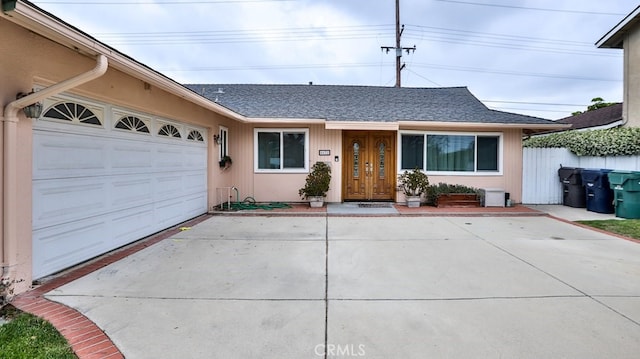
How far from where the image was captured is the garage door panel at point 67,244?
160 inches

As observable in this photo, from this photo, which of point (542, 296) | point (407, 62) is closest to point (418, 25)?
point (407, 62)

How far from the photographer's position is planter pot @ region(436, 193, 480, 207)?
1066 cm

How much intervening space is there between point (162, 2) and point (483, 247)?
13791 millimetres

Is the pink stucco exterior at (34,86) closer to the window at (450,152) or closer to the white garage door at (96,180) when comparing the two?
the white garage door at (96,180)

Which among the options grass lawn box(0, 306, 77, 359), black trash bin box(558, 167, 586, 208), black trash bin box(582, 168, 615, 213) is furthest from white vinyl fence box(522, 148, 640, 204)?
grass lawn box(0, 306, 77, 359)

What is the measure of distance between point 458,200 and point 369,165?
3.09 metres

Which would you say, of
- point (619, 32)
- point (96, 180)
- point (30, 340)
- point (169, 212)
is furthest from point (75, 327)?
point (619, 32)

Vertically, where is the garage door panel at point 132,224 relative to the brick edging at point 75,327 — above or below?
above

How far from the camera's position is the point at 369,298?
371 centimetres

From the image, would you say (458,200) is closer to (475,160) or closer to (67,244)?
(475,160)

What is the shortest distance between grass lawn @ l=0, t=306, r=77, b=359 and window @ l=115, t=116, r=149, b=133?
3.31 meters

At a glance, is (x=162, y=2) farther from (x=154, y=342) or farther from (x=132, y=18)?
(x=154, y=342)

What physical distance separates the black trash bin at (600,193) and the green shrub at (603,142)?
3.77 feet

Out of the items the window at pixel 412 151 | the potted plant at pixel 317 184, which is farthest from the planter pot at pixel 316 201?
the window at pixel 412 151
